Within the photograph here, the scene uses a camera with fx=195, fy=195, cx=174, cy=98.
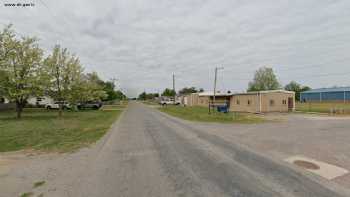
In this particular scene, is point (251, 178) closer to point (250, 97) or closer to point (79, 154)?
point (79, 154)

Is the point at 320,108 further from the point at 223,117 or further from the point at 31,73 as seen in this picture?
the point at 31,73

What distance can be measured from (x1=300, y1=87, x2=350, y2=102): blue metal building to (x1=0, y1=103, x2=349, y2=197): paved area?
76.9 metres

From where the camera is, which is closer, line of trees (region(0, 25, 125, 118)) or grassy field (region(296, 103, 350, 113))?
line of trees (region(0, 25, 125, 118))

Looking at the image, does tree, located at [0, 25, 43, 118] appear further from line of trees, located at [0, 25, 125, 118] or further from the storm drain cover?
the storm drain cover

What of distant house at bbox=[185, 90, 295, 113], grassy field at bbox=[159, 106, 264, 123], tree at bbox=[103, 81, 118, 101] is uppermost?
tree at bbox=[103, 81, 118, 101]

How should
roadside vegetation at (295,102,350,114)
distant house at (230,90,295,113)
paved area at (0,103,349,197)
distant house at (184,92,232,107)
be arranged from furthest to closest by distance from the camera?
distant house at (184,92,232,107) < distant house at (230,90,295,113) < roadside vegetation at (295,102,350,114) < paved area at (0,103,349,197)

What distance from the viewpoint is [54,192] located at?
3826 mm

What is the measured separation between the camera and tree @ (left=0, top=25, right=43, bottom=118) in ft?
61.6

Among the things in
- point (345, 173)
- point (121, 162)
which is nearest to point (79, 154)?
point (121, 162)

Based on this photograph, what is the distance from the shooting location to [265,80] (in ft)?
247

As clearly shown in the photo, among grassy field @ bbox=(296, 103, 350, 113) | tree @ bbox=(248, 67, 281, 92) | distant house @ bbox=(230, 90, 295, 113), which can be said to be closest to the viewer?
distant house @ bbox=(230, 90, 295, 113)

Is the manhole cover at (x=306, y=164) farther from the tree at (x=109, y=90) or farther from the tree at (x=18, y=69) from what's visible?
the tree at (x=109, y=90)

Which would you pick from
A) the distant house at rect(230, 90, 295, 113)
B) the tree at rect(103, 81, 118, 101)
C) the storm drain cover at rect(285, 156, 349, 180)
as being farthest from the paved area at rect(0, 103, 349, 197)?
the tree at rect(103, 81, 118, 101)

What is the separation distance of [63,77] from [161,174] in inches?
865
